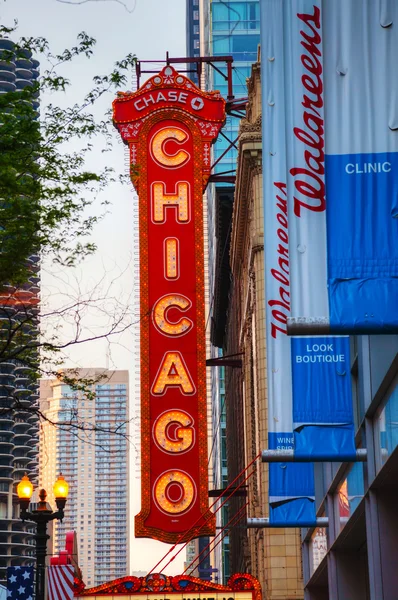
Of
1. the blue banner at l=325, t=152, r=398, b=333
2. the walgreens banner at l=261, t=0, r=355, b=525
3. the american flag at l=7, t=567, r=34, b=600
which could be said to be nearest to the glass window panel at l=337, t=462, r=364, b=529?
the walgreens banner at l=261, t=0, r=355, b=525

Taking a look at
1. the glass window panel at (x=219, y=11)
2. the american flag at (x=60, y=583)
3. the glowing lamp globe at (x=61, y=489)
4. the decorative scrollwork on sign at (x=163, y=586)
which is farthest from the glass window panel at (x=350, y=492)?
the glass window panel at (x=219, y=11)

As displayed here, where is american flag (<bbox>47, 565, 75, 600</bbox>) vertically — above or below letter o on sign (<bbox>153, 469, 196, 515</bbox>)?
below

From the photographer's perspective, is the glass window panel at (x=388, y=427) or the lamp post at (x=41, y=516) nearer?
the glass window panel at (x=388, y=427)

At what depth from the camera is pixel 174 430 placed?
43.0 m

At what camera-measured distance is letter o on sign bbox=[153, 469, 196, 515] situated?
41.7m

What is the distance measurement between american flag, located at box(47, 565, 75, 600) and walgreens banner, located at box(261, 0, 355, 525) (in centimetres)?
597

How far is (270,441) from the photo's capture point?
20.7 m

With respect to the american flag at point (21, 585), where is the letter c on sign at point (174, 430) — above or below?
above

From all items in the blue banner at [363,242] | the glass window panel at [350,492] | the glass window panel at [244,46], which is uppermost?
the glass window panel at [244,46]

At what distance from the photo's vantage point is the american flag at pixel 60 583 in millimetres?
23672

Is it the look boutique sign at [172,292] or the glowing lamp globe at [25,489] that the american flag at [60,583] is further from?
the look boutique sign at [172,292]

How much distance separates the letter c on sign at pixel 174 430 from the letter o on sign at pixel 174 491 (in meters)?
1.00

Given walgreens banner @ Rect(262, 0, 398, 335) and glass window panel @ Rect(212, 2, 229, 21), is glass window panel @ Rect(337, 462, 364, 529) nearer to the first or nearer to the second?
walgreens banner @ Rect(262, 0, 398, 335)

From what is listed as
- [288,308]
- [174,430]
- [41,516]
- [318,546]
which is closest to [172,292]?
[174,430]
